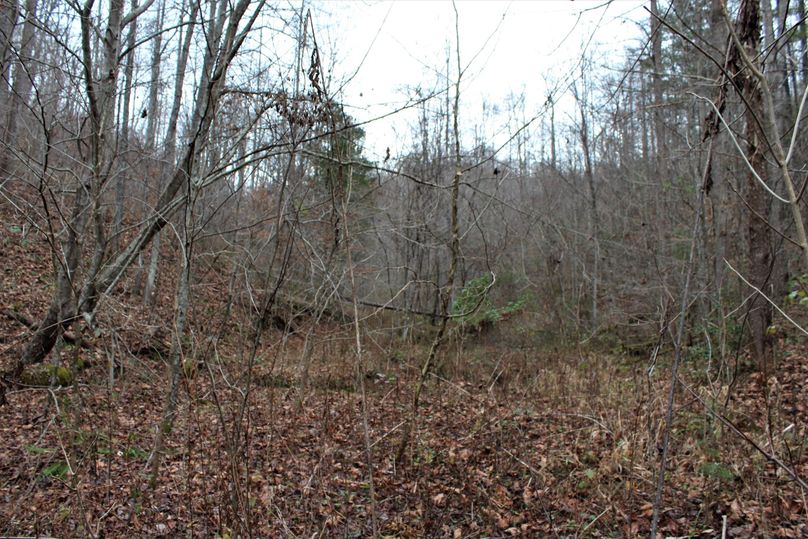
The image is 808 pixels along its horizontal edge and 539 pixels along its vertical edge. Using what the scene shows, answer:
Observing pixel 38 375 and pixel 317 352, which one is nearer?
pixel 38 375

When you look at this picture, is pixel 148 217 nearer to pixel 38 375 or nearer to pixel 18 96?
pixel 18 96

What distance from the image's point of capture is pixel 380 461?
4.93 m

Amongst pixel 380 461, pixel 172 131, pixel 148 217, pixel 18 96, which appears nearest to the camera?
pixel 18 96

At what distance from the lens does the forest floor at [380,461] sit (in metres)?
3.05

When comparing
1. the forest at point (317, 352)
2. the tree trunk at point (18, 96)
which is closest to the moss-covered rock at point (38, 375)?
the forest at point (317, 352)

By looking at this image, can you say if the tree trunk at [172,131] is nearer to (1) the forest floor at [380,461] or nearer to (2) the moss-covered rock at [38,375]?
(2) the moss-covered rock at [38,375]

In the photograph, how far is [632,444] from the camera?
470 cm

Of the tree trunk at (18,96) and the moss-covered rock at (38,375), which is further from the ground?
the tree trunk at (18,96)

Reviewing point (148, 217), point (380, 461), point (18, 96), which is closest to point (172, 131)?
point (148, 217)

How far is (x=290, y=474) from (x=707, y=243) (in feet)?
26.3

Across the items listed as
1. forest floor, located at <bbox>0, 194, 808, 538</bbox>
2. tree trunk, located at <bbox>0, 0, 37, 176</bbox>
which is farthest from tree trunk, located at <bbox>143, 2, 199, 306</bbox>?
forest floor, located at <bbox>0, 194, 808, 538</bbox>

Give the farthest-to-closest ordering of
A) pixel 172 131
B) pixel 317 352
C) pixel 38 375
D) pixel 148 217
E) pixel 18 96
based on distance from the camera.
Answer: pixel 317 352 < pixel 172 131 < pixel 38 375 < pixel 148 217 < pixel 18 96

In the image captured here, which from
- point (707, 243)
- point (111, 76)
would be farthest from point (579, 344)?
point (111, 76)

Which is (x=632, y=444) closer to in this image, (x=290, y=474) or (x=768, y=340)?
(x=290, y=474)
